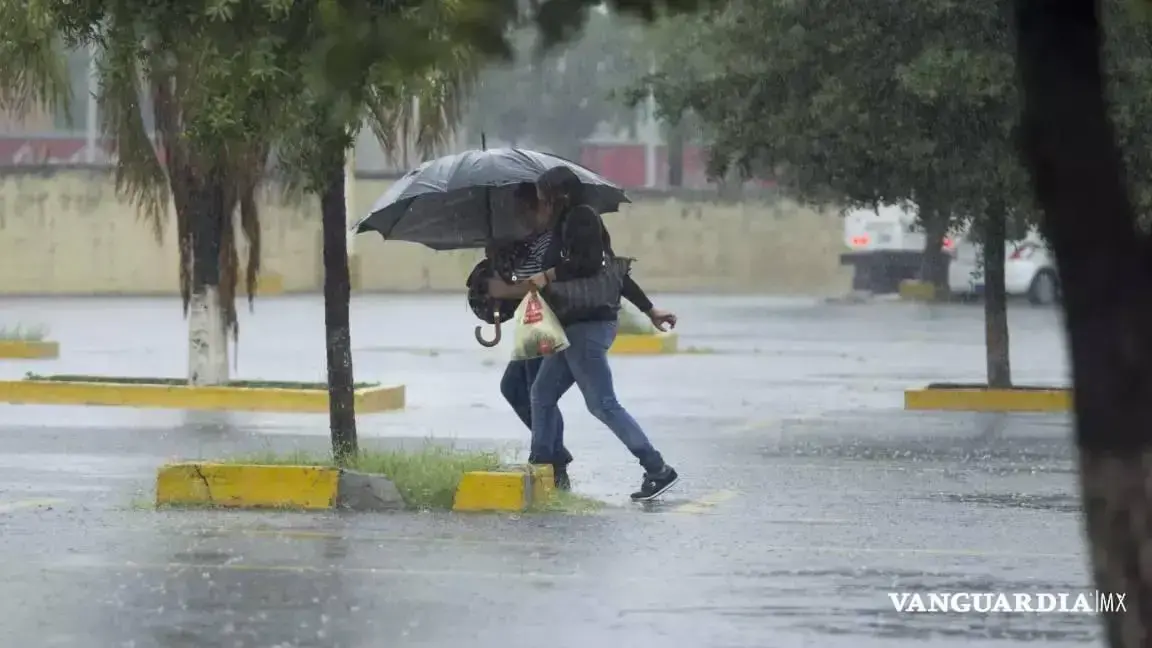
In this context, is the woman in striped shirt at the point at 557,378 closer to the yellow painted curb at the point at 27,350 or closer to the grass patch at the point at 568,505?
the grass patch at the point at 568,505

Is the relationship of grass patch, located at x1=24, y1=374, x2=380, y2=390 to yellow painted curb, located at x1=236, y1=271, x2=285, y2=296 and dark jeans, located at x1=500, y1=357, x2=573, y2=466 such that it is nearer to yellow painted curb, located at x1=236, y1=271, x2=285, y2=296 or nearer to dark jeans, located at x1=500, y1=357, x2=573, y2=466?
dark jeans, located at x1=500, y1=357, x2=573, y2=466

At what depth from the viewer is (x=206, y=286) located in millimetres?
18781

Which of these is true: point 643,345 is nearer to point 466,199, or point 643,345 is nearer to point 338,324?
point 466,199

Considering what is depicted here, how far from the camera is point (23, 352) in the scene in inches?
982

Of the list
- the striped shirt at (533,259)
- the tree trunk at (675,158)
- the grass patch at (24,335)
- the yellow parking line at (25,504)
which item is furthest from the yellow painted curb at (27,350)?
the tree trunk at (675,158)

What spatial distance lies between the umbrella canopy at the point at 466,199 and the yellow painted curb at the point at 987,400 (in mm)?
6305

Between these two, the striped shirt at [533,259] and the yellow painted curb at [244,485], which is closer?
the yellow painted curb at [244,485]

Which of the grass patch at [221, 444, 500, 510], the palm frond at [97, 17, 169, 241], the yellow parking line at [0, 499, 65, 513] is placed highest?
the palm frond at [97, 17, 169, 241]

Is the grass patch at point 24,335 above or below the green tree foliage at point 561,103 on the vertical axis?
below

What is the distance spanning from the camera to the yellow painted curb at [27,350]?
24891 mm

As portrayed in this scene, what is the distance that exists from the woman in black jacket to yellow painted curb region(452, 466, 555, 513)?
2.02 feet

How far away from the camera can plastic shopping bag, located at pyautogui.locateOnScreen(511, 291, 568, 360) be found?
456 inches

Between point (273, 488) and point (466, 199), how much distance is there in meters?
2.52

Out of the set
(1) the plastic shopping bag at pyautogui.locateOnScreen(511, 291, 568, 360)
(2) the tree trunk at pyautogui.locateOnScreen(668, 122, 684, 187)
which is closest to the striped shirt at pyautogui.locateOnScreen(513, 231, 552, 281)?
(1) the plastic shopping bag at pyautogui.locateOnScreen(511, 291, 568, 360)
